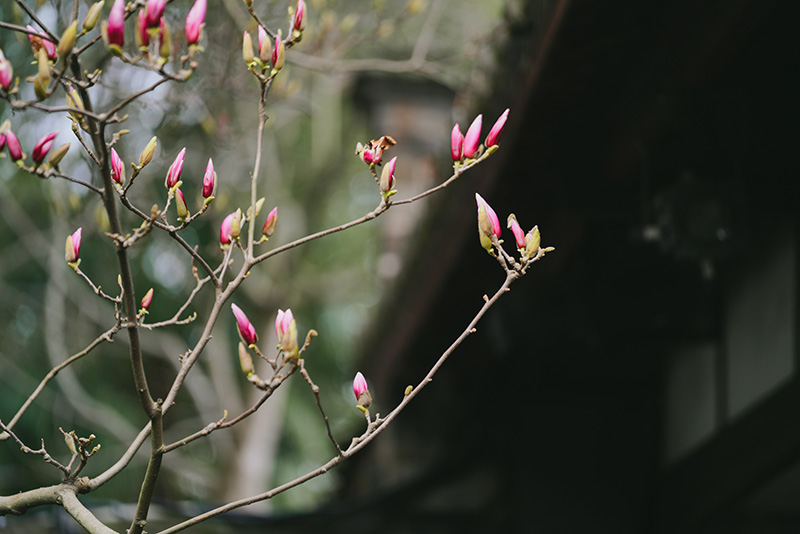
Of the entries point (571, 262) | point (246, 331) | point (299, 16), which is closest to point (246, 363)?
point (246, 331)

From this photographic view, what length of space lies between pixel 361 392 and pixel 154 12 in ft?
1.62

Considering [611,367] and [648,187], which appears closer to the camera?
[648,187]

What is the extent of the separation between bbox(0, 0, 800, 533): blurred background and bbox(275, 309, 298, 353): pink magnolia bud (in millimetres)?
831

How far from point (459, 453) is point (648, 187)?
1.70 metres

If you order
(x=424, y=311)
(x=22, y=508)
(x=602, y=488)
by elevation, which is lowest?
(x=22, y=508)

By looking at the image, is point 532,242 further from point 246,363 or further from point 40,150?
point 40,150

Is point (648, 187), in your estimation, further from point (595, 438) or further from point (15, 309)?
point (15, 309)

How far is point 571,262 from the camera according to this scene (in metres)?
2.45

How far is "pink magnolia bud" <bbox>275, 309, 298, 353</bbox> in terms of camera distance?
0.98 m

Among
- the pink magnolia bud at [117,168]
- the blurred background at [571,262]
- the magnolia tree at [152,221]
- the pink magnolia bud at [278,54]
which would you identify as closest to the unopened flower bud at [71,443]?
the magnolia tree at [152,221]

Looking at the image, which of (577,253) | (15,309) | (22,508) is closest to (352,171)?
(15,309)

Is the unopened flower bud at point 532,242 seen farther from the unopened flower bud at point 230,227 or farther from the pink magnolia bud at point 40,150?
the pink magnolia bud at point 40,150

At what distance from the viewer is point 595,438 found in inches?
122

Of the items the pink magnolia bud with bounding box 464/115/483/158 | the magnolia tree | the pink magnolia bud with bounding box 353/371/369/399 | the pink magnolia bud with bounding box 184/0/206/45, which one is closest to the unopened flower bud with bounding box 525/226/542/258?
the magnolia tree
